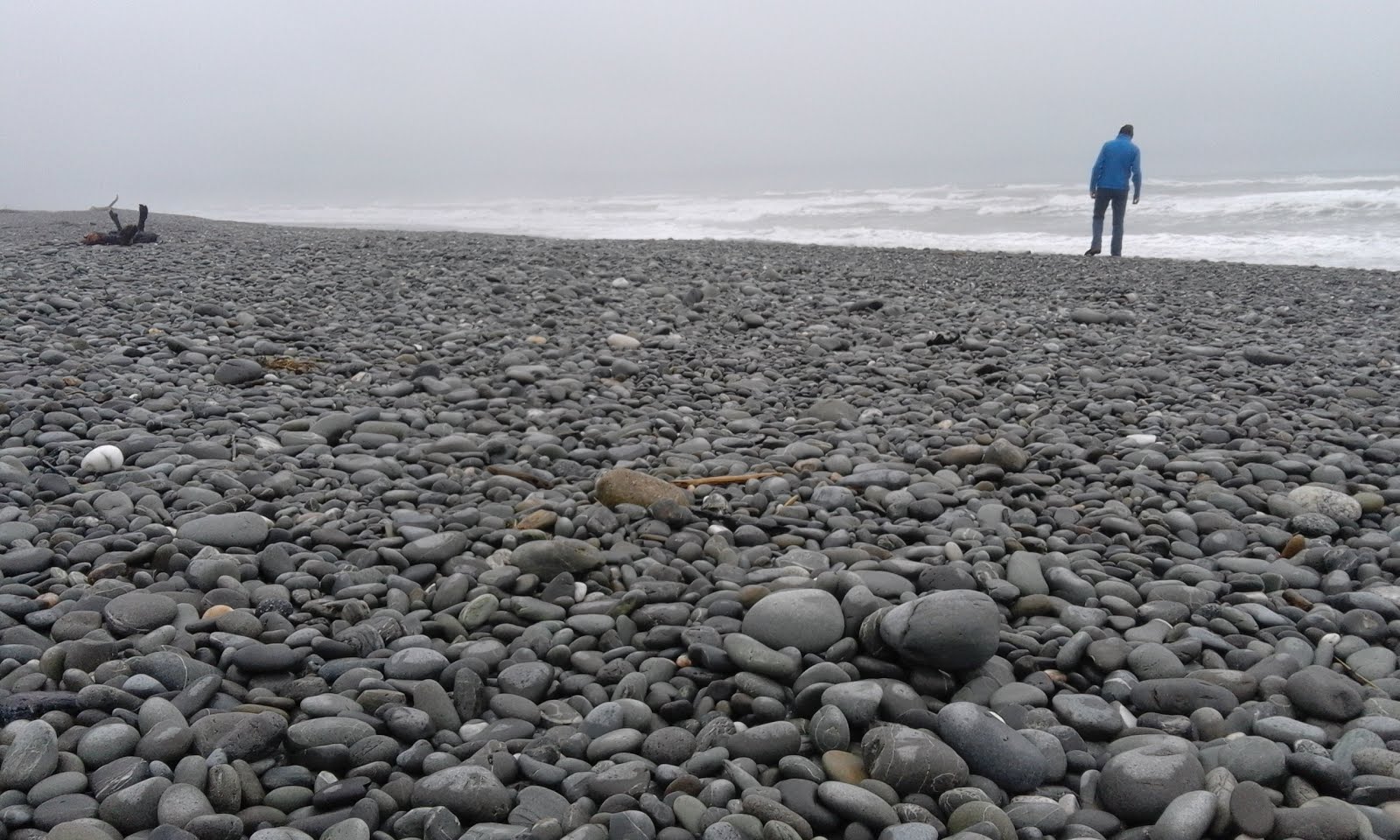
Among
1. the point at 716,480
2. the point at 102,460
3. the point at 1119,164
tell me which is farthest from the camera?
the point at 1119,164

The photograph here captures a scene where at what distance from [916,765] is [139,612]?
6.61ft

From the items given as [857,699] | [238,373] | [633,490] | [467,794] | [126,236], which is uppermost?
[126,236]

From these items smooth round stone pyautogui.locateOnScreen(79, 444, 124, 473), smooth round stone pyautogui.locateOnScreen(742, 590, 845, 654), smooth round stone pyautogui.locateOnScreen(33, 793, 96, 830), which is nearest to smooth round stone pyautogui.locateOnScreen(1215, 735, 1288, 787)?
smooth round stone pyautogui.locateOnScreen(742, 590, 845, 654)

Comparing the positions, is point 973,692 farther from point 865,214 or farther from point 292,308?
point 865,214

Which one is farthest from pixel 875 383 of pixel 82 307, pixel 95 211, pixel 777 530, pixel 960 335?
pixel 95 211

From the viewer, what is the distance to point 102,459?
3252 mm

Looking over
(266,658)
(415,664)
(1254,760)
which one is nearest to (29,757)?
(266,658)

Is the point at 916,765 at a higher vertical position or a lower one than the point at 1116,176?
lower

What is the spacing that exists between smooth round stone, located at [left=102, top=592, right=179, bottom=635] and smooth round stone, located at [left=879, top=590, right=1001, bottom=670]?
75.5 inches

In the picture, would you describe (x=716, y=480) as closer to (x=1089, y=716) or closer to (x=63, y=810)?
(x=1089, y=716)

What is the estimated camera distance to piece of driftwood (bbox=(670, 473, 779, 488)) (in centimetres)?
349

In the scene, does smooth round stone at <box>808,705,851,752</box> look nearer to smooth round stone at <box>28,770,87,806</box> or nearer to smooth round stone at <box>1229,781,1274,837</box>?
smooth round stone at <box>1229,781,1274,837</box>

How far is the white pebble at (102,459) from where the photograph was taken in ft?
10.6

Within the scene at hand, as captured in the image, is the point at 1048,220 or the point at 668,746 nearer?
the point at 668,746
